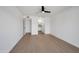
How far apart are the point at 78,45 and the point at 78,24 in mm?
1071

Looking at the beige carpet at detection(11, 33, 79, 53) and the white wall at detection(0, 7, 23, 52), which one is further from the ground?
the white wall at detection(0, 7, 23, 52)

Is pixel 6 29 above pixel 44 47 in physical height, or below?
above

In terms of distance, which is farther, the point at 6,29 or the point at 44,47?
the point at 44,47

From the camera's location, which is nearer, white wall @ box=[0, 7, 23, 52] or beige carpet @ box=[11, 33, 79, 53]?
white wall @ box=[0, 7, 23, 52]

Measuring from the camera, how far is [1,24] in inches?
109

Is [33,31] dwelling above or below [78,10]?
below

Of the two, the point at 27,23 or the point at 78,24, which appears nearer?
the point at 78,24

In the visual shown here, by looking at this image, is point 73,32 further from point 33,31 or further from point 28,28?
point 28,28

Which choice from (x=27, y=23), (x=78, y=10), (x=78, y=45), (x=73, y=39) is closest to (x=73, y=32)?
(x=73, y=39)

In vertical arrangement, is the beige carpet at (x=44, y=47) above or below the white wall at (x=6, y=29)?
below

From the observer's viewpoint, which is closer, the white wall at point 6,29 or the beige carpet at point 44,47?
the white wall at point 6,29
